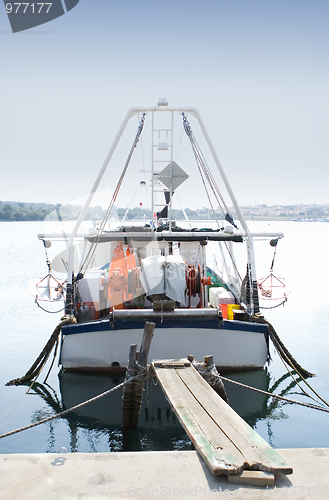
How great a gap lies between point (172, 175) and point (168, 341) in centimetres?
461

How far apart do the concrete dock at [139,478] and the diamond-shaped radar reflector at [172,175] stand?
822 centimetres

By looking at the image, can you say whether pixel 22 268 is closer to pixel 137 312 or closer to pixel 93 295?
pixel 93 295

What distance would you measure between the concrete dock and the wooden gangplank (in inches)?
4.2

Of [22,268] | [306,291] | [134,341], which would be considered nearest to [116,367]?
[134,341]

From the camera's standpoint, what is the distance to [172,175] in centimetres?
1102

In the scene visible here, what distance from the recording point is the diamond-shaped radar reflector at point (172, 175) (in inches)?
433

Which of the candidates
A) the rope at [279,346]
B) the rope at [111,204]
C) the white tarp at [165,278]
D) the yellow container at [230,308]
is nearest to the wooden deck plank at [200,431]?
the white tarp at [165,278]

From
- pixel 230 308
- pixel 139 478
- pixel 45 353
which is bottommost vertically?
pixel 45 353

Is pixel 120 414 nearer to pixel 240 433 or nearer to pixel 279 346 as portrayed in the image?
pixel 279 346

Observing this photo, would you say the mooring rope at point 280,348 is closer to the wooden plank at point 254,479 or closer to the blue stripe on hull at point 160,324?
the blue stripe on hull at point 160,324

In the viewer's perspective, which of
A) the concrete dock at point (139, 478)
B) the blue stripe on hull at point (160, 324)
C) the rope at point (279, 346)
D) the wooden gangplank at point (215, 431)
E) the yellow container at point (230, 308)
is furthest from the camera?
the yellow container at point (230, 308)

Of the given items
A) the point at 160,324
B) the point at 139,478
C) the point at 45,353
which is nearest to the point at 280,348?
the point at 160,324

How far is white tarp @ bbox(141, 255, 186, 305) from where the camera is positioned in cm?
962

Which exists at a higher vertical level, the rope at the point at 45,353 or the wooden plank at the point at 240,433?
the wooden plank at the point at 240,433
